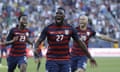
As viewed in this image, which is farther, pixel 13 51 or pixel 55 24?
pixel 13 51

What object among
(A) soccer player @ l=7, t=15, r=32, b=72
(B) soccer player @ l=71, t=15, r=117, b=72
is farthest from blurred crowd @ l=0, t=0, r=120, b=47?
(B) soccer player @ l=71, t=15, r=117, b=72

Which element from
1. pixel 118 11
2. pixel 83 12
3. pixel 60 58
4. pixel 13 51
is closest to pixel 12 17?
pixel 83 12

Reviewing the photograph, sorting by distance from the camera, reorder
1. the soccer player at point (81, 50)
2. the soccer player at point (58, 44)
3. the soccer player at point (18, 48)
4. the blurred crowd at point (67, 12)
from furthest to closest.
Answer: the blurred crowd at point (67, 12), the soccer player at point (18, 48), the soccer player at point (81, 50), the soccer player at point (58, 44)

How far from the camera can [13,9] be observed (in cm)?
4056

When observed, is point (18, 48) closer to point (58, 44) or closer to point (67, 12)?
point (58, 44)

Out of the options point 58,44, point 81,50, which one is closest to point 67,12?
point 81,50

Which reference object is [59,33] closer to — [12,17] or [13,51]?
[13,51]

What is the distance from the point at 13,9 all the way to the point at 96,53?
933 cm

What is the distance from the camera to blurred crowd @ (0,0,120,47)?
3909 cm

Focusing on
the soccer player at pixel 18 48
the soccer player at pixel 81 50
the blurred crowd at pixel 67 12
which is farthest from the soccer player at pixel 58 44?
the blurred crowd at pixel 67 12

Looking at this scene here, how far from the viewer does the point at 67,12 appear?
4088 centimetres

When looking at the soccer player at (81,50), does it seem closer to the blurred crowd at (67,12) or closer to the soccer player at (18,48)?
the soccer player at (18,48)

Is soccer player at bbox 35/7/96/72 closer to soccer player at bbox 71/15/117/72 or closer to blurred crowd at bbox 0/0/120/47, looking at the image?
soccer player at bbox 71/15/117/72

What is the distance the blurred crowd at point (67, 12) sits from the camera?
39.1 m
